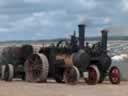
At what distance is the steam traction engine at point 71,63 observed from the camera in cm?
2661

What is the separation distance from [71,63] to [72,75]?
1.21 meters

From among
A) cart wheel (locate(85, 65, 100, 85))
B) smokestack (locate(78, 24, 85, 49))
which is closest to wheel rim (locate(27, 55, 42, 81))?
smokestack (locate(78, 24, 85, 49))

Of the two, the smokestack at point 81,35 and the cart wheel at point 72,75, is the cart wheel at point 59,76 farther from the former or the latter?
the smokestack at point 81,35

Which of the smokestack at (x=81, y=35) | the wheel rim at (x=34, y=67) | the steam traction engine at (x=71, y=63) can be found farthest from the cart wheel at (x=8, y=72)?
the smokestack at (x=81, y=35)

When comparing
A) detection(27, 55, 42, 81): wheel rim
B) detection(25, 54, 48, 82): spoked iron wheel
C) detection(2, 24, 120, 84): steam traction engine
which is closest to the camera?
detection(25, 54, 48, 82): spoked iron wheel

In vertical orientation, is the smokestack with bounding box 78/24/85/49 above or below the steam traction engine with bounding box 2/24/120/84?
above

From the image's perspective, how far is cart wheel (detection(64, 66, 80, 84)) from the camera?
25.8m

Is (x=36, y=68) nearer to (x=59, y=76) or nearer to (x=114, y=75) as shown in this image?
(x=59, y=76)

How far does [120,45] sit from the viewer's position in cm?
9256

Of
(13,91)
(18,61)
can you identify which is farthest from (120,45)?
(13,91)

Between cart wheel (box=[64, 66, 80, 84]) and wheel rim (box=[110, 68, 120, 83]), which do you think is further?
wheel rim (box=[110, 68, 120, 83])

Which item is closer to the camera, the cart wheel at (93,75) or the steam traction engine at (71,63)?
the steam traction engine at (71,63)

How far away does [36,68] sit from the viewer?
27.2 m

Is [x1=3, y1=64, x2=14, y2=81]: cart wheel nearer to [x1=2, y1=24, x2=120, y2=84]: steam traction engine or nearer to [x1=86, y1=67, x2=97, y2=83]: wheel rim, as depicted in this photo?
[x1=2, y1=24, x2=120, y2=84]: steam traction engine
